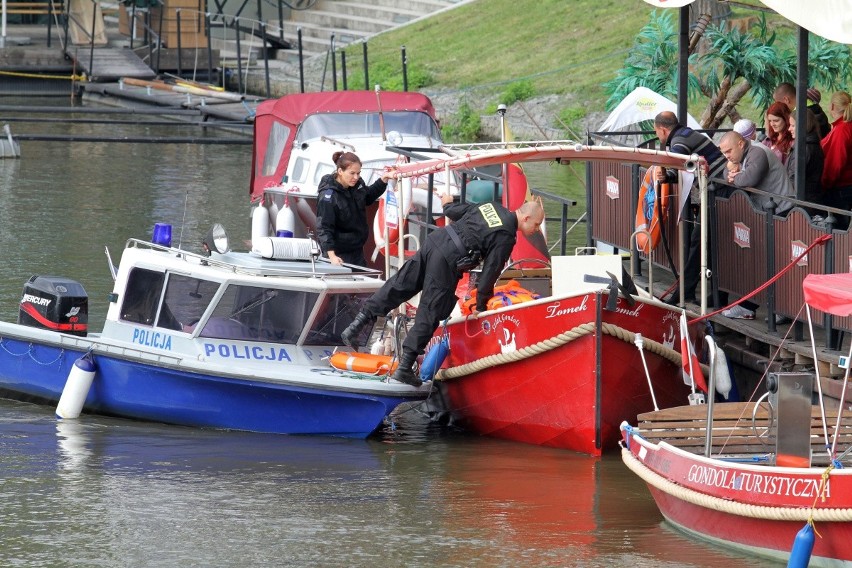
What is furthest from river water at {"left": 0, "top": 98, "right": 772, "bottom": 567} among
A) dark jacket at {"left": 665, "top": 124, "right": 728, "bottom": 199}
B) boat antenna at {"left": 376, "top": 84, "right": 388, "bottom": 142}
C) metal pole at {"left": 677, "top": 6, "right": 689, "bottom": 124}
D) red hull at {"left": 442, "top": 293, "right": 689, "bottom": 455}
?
boat antenna at {"left": 376, "top": 84, "right": 388, "bottom": 142}

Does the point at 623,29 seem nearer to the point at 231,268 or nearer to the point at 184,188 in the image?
the point at 184,188

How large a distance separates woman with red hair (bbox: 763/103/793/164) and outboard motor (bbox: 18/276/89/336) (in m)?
6.36

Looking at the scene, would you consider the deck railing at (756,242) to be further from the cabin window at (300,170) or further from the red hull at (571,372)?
the cabin window at (300,170)

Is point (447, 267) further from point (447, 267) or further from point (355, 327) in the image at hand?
point (355, 327)

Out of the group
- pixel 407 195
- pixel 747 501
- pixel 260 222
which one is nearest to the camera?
pixel 747 501

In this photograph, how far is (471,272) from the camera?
14.1 m

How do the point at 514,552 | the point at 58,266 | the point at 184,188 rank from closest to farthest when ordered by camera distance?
the point at 514,552 → the point at 58,266 → the point at 184,188

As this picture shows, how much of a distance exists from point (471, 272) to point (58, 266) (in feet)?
25.2

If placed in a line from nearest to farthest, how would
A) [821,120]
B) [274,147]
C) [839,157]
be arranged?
[839,157]
[821,120]
[274,147]

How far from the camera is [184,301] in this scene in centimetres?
1326

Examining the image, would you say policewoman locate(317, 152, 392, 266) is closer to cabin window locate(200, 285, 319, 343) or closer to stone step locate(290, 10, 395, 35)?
cabin window locate(200, 285, 319, 343)

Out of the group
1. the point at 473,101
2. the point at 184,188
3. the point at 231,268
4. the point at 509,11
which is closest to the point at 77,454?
the point at 231,268

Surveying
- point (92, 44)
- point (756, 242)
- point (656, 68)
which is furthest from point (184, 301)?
point (92, 44)

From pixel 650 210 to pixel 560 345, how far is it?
245 cm
